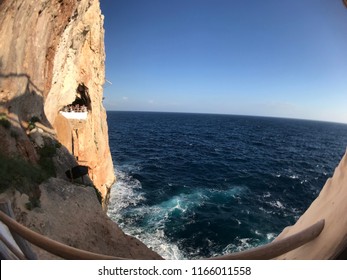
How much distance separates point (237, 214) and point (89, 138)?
16.7 m

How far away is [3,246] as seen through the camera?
119 inches

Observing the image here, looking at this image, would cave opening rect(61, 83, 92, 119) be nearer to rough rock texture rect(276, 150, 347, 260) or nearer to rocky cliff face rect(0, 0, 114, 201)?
rocky cliff face rect(0, 0, 114, 201)

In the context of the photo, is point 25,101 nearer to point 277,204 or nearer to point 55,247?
point 55,247

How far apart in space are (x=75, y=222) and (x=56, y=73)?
15.4 metres

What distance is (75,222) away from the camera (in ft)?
35.1

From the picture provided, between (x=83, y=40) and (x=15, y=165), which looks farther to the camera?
(x=83, y=40)

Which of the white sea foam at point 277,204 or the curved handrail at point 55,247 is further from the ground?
the curved handrail at point 55,247

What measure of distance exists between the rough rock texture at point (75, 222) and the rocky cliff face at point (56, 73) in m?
2.92

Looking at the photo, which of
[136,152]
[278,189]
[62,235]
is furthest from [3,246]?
[136,152]

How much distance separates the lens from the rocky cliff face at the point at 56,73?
504 inches

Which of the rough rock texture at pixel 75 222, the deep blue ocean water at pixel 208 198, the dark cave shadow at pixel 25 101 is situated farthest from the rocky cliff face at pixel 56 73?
the deep blue ocean water at pixel 208 198

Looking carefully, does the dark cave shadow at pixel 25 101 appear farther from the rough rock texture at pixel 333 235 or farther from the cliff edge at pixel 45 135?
the rough rock texture at pixel 333 235

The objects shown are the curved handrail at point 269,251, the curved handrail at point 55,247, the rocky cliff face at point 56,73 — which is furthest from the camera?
the rocky cliff face at point 56,73
